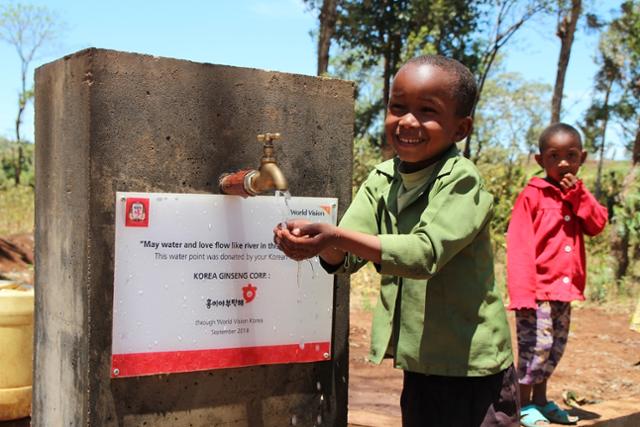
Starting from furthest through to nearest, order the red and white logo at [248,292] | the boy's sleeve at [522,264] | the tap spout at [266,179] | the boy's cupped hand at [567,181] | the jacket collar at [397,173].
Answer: the boy's cupped hand at [567,181]
the boy's sleeve at [522,264]
the red and white logo at [248,292]
the jacket collar at [397,173]
the tap spout at [266,179]

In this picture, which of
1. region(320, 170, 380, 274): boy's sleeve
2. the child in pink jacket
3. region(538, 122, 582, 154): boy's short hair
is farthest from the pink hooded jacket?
region(320, 170, 380, 274): boy's sleeve

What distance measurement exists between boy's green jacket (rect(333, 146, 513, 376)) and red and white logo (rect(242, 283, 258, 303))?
1.14 feet

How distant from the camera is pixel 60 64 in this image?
2059 millimetres

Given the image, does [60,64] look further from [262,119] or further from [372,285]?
[372,285]

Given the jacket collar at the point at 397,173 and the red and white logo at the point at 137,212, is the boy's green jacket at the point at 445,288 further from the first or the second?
the red and white logo at the point at 137,212

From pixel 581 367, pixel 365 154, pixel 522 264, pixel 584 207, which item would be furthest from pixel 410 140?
pixel 365 154

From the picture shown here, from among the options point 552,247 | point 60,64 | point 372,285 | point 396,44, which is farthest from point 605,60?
point 60,64

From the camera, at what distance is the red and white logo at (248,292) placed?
214 centimetres

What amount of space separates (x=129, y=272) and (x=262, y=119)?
0.59 meters

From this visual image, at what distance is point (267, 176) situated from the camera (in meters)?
1.85

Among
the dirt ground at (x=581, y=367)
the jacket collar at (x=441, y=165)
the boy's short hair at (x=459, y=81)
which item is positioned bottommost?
the dirt ground at (x=581, y=367)

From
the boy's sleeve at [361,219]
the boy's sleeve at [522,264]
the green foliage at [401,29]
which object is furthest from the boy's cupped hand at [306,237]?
the green foliage at [401,29]

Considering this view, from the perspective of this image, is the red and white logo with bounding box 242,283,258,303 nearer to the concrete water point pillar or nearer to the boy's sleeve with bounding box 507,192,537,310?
the concrete water point pillar

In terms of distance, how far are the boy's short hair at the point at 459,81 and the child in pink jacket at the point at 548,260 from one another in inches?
58.8
